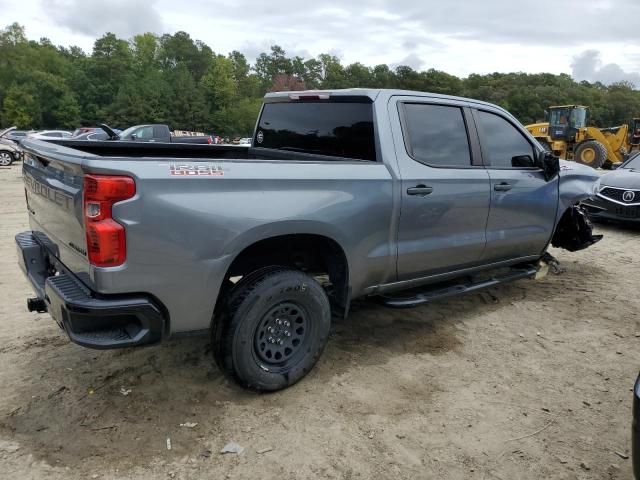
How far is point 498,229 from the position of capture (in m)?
4.46

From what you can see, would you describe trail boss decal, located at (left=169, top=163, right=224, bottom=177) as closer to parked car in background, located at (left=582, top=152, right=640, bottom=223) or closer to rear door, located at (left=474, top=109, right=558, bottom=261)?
rear door, located at (left=474, top=109, right=558, bottom=261)

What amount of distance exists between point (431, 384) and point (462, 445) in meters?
0.66

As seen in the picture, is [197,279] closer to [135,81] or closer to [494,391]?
[494,391]

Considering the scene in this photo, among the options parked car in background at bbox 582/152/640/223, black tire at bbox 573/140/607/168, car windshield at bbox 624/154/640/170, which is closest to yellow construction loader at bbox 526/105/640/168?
black tire at bbox 573/140/607/168

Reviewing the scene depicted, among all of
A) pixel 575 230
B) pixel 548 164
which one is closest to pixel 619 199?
pixel 575 230

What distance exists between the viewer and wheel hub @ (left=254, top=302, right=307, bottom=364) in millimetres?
3199

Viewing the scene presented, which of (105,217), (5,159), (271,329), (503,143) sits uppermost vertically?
(503,143)

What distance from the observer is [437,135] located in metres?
4.03

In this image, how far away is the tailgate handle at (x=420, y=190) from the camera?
3.67m

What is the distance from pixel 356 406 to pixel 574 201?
3387mm

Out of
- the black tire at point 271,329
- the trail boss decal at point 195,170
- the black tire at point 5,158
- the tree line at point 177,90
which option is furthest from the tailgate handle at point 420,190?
the tree line at point 177,90

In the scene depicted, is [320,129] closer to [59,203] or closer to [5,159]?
[59,203]

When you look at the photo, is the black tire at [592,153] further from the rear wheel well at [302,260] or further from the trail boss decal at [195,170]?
the trail boss decal at [195,170]

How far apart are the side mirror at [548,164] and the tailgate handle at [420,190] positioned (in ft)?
5.35
